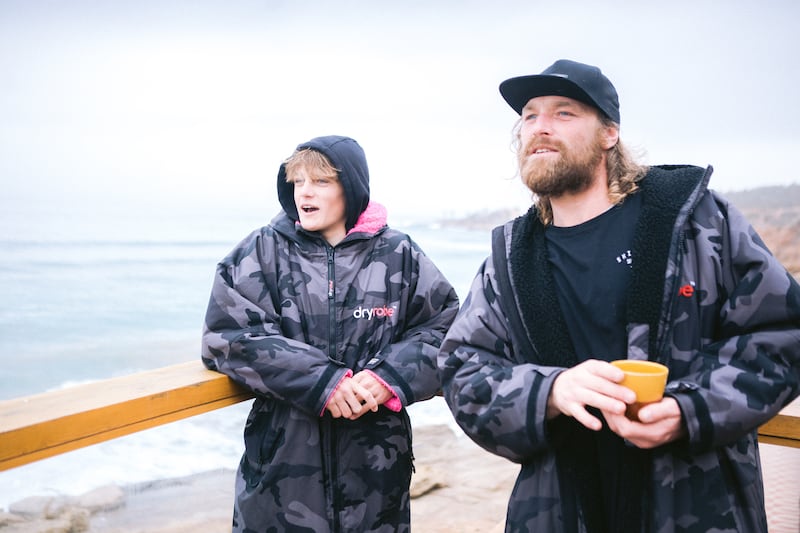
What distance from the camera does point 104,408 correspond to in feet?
5.69

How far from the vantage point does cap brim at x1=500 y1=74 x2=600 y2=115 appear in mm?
1811

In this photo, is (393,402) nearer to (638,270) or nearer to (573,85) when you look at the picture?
(638,270)

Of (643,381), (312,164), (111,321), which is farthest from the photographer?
(111,321)

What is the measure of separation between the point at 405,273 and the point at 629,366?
1099mm

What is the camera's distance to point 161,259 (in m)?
33.8

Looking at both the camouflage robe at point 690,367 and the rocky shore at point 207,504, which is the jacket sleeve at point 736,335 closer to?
the camouflage robe at point 690,367

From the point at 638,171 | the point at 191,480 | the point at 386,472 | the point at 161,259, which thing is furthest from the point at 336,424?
the point at 161,259

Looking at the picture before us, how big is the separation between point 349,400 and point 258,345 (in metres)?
0.34

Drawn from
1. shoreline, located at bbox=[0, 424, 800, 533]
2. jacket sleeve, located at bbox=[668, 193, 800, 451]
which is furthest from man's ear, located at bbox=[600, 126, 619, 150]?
shoreline, located at bbox=[0, 424, 800, 533]

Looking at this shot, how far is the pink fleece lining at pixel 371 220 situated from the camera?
2.41 meters

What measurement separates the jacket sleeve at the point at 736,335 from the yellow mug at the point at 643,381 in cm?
10

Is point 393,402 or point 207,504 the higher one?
point 393,402

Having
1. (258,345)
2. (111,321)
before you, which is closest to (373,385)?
(258,345)

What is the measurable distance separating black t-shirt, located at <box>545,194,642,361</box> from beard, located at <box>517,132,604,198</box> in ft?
0.37
